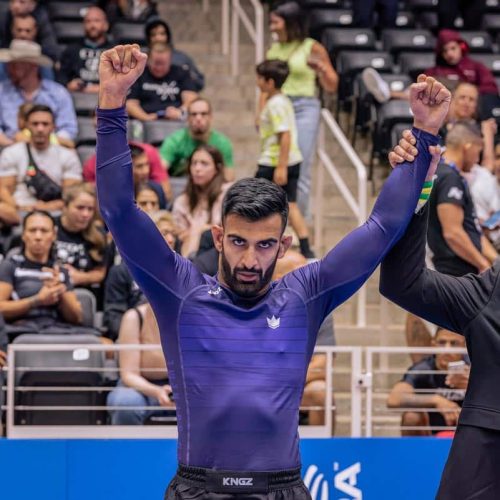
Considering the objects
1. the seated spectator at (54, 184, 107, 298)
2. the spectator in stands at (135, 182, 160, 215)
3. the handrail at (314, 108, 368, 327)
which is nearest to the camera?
the seated spectator at (54, 184, 107, 298)

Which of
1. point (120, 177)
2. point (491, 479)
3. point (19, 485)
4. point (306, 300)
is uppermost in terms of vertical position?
point (120, 177)

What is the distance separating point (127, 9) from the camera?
39.5ft

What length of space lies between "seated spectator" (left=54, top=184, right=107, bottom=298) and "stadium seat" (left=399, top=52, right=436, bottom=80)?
4.45m

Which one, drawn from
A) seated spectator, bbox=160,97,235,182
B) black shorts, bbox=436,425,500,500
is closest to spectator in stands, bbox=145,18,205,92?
seated spectator, bbox=160,97,235,182

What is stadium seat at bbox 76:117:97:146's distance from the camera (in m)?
9.94

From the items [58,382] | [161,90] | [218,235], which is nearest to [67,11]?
[161,90]

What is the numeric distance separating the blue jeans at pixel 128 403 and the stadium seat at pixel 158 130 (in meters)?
3.42

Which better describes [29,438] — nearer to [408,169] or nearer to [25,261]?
[25,261]

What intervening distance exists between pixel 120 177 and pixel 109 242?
4.66 m

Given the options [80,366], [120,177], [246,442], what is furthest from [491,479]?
[80,366]

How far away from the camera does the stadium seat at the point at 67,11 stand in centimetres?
1175

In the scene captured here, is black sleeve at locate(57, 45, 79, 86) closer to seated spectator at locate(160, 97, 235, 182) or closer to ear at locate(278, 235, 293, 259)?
seated spectator at locate(160, 97, 235, 182)

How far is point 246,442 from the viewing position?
371 cm

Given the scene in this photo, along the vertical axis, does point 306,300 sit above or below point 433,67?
below
